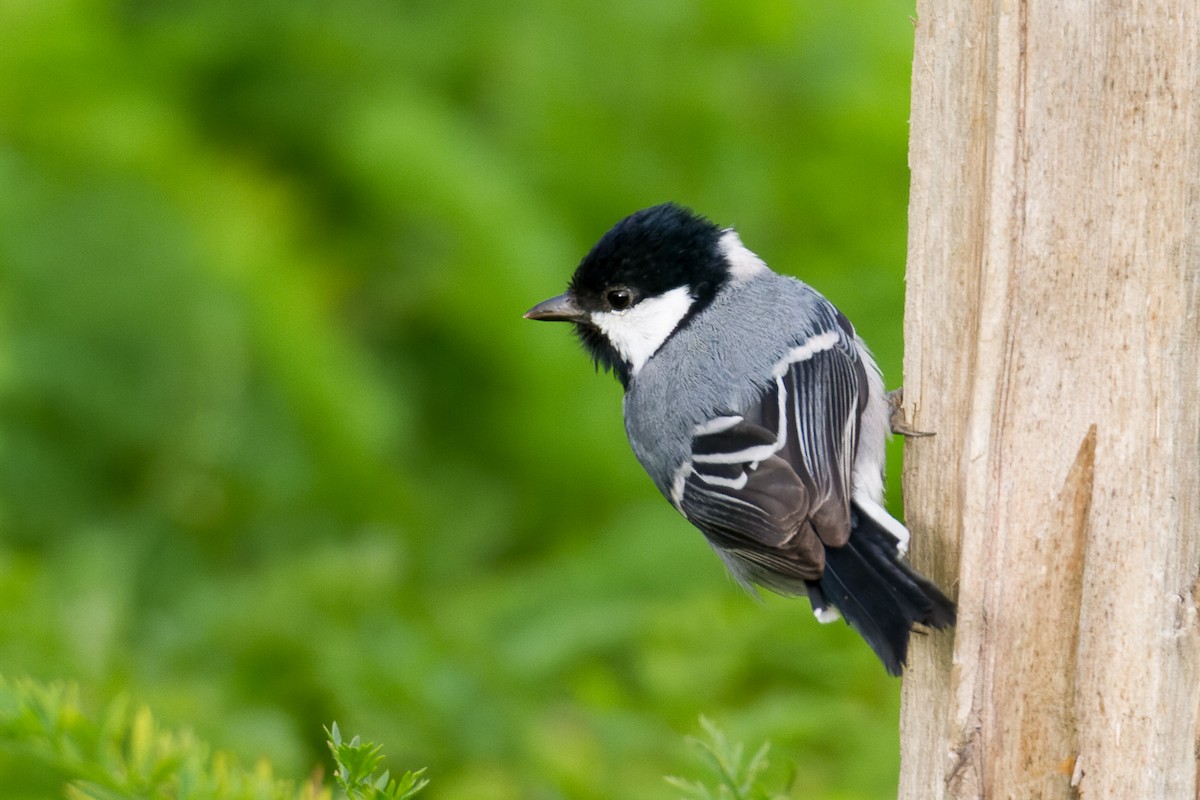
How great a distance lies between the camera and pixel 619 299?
2701 millimetres

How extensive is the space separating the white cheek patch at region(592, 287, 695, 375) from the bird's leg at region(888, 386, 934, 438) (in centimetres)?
51

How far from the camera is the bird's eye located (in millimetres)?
2691

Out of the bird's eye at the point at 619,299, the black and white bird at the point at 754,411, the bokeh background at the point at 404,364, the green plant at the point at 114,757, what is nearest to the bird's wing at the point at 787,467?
the black and white bird at the point at 754,411

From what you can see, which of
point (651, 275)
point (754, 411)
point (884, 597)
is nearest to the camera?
point (884, 597)

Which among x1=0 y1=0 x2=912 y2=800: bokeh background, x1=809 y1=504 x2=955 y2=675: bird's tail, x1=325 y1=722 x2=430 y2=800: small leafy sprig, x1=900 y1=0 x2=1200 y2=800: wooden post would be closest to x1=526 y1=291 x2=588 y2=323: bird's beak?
x1=0 y1=0 x2=912 y2=800: bokeh background

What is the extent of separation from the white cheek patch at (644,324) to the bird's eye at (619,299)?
0.03 feet

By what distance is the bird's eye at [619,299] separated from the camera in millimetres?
2691

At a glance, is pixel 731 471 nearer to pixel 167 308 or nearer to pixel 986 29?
pixel 986 29

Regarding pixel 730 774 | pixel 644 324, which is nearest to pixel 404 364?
pixel 644 324

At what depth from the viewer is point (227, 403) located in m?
4.29

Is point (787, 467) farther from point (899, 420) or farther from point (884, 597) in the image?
point (884, 597)

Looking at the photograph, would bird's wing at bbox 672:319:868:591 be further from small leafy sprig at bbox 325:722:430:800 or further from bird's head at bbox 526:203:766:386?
small leafy sprig at bbox 325:722:430:800

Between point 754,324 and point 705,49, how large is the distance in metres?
2.84

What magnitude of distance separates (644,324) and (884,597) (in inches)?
40.5
